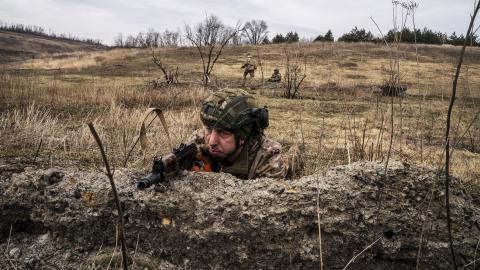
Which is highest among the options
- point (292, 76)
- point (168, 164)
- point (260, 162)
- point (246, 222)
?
point (292, 76)

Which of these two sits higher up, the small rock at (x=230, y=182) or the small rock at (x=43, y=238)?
the small rock at (x=230, y=182)

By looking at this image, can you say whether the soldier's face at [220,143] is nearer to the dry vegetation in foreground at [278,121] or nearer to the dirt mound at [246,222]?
the dry vegetation in foreground at [278,121]

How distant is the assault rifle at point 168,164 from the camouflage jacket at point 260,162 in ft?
1.71

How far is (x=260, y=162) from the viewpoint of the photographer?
3.00m

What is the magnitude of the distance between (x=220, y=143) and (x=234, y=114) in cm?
21

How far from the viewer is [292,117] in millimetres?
8375

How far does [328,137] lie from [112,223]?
481 centimetres

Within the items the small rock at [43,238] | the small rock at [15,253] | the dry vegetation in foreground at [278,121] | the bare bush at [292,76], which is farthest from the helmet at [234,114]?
the bare bush at [292,76]

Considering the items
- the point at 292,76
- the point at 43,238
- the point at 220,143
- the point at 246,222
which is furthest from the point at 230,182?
the point at 292,76

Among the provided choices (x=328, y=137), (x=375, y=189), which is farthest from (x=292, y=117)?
(x=375, y=189)

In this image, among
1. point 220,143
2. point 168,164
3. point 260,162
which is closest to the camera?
point 168,164

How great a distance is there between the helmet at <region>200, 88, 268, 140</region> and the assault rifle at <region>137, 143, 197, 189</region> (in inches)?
19.7

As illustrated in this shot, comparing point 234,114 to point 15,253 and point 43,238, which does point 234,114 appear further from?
point 15,253

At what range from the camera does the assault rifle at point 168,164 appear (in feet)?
6.56
